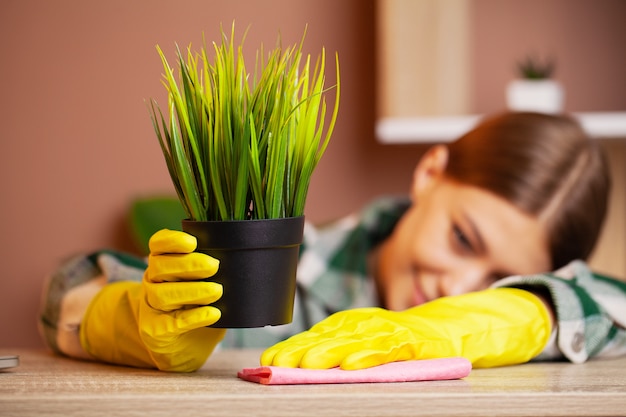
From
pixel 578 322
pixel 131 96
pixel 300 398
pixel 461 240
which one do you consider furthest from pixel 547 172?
pixel 131 96

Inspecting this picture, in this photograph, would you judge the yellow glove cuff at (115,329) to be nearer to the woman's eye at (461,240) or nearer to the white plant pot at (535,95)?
the woman's eye at (461,240)

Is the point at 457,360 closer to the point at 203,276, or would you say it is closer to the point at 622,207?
the point at 203,276

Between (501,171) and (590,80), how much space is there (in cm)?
78

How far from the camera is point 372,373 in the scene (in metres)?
0.69

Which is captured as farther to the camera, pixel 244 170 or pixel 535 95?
pixel 535 95

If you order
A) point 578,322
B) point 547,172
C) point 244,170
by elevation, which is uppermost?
point 244,170

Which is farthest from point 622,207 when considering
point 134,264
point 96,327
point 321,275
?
point 96,327

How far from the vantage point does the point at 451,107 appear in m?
1.90

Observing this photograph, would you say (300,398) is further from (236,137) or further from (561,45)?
(561,45)

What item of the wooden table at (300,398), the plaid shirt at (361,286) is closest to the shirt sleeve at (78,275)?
the plaid shirt at (361,286)

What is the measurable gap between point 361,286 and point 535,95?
0.68 metres

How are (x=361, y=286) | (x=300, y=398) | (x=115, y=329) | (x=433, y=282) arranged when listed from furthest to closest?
(x=361, y=286) < (x=433, y=282) < (x=115, y=329) < (x=300, y=398)

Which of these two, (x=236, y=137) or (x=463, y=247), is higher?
(x=236, y=137)

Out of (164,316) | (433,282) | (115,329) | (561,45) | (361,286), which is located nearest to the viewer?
(164,316)
